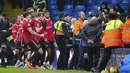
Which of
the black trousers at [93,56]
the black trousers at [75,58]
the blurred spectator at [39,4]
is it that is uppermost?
the blurred spectator at [39,4]

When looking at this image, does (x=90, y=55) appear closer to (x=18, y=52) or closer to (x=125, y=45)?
(x=125, y=45)

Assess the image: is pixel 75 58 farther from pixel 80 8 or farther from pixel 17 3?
pixel 17 3

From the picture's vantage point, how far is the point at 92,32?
15.0 meters

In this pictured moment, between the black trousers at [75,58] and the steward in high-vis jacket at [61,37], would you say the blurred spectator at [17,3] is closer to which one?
the black trousers at [75,58]

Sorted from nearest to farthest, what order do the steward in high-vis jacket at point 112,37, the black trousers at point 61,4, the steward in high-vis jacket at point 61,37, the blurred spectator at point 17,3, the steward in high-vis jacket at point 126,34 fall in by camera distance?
the steward in high-vis jacket at point 112,37
the steward in high-vis jacket at point 126,34
the steward in high-vis jacket at point 61,37
the black trousers at point 61,4
the blurred spectator at point 17,3

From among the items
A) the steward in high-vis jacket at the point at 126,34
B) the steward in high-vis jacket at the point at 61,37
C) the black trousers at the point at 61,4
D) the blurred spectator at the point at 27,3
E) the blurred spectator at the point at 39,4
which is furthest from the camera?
the black trousers at the point at 61,4

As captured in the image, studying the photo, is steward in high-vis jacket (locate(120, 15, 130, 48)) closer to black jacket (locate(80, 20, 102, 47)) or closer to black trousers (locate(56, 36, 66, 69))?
black jacket (locate(80, 20, 102, 47))

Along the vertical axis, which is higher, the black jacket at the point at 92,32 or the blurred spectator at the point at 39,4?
the black jacket at the point at 92,32

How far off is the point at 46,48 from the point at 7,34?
3337 millimetres

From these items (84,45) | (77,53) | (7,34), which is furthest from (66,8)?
(84,45)

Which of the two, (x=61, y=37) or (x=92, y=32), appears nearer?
(x=92, y=32)

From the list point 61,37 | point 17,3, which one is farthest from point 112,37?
point 17,3

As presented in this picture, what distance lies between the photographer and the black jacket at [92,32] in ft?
48.9

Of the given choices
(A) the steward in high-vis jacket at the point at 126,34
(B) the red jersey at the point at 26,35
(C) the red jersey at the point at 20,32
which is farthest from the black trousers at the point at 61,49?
(A) the steward in high-vis jacket at the point at 126,34
